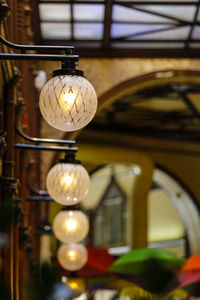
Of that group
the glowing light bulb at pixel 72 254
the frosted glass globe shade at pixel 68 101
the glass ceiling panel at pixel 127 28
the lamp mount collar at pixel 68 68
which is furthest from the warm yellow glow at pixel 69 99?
the glass ceiling panel at pixel 127 28

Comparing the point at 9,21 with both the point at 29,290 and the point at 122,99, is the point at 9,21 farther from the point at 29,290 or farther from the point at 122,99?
the point at 122,99

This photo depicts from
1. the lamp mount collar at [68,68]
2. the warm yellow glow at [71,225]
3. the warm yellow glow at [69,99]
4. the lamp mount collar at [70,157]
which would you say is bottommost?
the warm yellow glow at [71,225]

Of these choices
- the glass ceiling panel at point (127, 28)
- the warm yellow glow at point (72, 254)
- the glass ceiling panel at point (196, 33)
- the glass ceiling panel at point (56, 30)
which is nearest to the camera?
the warm yellow glow at point (72, 254)

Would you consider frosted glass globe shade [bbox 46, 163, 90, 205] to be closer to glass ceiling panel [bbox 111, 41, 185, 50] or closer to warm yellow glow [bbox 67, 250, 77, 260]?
warm yellow glow [bbox 67, 250, 77, 260]

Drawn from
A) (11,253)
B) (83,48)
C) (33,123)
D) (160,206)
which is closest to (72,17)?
(83,48)

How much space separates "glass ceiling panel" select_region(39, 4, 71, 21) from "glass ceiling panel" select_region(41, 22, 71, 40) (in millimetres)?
191

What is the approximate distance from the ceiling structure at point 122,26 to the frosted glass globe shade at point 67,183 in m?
5.57

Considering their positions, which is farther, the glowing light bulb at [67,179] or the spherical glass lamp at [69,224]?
the spherical glass lamp at [69,224]

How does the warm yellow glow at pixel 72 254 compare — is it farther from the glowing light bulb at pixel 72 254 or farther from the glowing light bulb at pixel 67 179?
the glowing light bulb at pixel 67 179

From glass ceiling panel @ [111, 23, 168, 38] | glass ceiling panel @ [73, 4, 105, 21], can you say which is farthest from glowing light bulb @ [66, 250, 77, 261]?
glass ceiling panel @ [111, 23, 168, 38]

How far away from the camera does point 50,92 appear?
4.45m

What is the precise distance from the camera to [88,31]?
512 inches

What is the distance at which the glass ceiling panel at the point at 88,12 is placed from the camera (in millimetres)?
12156

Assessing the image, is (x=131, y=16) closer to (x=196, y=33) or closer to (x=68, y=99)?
(x=196, y=33)
